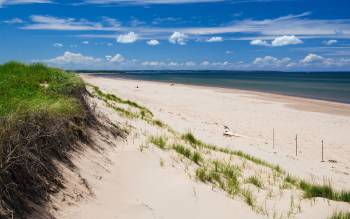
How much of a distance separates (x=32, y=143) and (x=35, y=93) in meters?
3.10

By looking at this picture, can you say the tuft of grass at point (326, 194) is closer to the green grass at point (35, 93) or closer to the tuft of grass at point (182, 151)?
the tuft of grass at point (182, 151)

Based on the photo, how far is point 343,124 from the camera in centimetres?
2525

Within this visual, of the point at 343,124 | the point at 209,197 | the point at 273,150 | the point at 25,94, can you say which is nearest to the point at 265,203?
the point at 209,197

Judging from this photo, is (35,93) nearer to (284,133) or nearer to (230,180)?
(230,180)

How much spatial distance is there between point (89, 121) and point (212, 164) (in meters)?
2.65

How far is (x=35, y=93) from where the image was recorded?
26.3 feet

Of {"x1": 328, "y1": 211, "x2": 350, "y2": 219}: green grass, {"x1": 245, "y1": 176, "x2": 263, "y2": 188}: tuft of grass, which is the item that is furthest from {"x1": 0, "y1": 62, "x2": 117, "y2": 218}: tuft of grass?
{"x1": 328, "y1": 211, "x2": 350, "y2": 219}: green grass

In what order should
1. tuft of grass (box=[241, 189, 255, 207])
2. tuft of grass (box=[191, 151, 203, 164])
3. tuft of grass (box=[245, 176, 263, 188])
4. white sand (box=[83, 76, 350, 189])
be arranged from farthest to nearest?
white sand (box=[83, 76, 350, 189]) → tuft of grass (box=[191, 151, 203, 164]) → tuft of grass (box=[245, 176, 263, 188]) → tuft of grass (box=[241, 189, 255, 207])

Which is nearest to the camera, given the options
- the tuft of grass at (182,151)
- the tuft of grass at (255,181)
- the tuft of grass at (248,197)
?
the tuft of grass at (248,197)

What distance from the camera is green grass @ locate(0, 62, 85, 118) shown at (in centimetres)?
598

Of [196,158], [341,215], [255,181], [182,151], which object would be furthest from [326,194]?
[182,151]

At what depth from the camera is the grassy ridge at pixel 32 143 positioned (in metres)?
4.22

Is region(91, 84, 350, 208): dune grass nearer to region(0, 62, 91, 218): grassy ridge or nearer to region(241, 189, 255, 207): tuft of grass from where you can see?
region(241, 189, 255, 207): tuft of grass

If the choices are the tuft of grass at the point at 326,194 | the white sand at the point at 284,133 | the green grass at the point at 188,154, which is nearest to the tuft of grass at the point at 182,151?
the green grass at the point at 188,154
